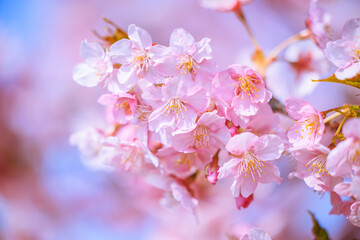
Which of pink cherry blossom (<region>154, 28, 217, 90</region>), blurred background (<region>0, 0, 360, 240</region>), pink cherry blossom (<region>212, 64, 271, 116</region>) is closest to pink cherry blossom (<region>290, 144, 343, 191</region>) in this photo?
pink cherry blossom (<region>212, 64, 271, 116</region>)

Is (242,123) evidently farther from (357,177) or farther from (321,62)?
(321,62)

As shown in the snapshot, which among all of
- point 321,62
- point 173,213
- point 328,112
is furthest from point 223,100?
point 173,213

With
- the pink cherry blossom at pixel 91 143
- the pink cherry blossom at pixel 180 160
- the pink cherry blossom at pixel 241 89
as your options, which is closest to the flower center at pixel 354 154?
the pink cherry blossom at pixel 241 89

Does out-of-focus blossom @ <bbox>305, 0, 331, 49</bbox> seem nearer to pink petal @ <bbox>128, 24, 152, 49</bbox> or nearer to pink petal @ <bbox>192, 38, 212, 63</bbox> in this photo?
pink petal @ <bbox>192, 38, 212, 63</bbox>


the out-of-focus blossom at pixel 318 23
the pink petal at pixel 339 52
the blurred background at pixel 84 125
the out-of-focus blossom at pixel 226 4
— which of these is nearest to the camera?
the pink petal at pixel 339 52

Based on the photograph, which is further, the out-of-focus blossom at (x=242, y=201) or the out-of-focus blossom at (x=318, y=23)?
the out-of-focus blossom at (x=318, y=23)

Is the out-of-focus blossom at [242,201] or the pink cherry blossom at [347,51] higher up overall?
the pink cherry blossom at [347,51]

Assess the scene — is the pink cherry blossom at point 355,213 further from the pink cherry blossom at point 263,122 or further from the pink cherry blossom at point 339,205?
the pink cherry blossom at point 263,122
